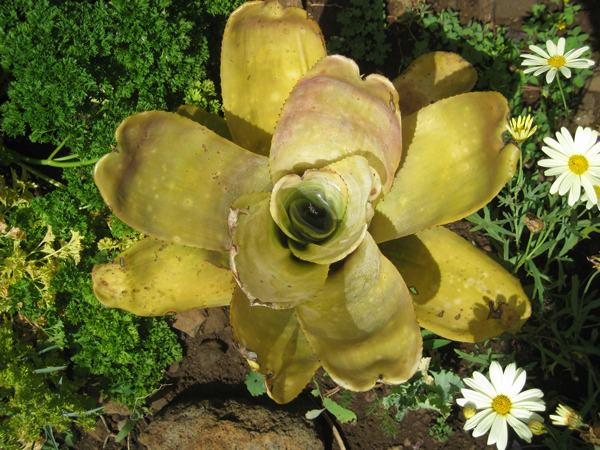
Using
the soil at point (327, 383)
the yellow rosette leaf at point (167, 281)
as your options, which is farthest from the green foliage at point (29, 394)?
the yellow rosette leaf at point (167, 281)

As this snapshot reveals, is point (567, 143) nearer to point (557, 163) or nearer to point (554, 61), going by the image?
point (557, 163)

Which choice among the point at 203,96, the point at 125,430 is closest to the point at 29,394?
the point at 125,430

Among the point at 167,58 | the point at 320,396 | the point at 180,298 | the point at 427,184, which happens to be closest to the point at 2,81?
the point at 167,58

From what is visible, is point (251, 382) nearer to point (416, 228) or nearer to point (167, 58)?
point (416, 228)

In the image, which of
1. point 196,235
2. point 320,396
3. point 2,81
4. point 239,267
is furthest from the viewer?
point 320,396

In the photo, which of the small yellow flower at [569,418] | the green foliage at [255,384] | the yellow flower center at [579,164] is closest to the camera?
the small yellow flower at [569,418]

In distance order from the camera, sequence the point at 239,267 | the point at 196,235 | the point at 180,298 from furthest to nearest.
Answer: the point at 180,298, the point at 196,235, the point at 239,267

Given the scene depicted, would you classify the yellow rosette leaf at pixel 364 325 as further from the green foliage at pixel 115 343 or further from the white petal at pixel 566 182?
the green foliage at pixel 115 343
